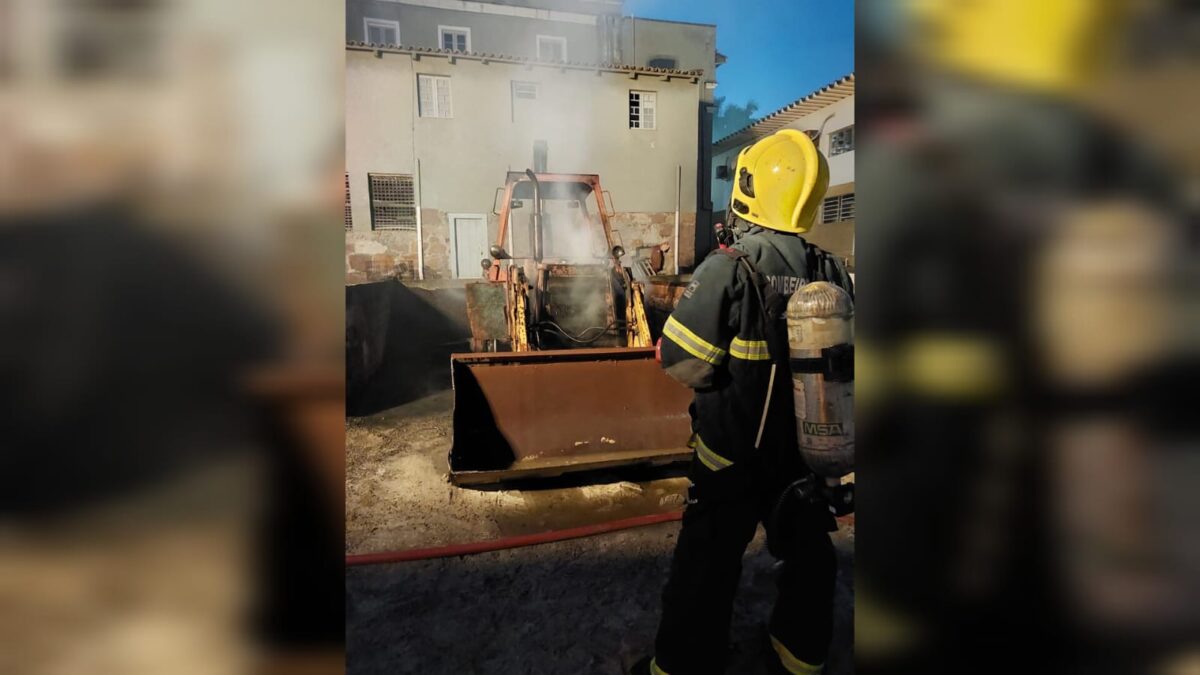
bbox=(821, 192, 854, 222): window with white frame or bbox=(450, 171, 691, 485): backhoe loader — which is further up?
bbox=(821, 192, 854, 222): window with white frame

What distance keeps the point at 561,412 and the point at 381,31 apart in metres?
21.6

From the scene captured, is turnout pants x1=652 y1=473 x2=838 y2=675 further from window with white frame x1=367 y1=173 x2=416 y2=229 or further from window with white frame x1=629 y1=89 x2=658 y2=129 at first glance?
window with white frame x1=629 y1=89 x2=658 y2=129

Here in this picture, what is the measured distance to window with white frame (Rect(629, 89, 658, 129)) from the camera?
1861 cm

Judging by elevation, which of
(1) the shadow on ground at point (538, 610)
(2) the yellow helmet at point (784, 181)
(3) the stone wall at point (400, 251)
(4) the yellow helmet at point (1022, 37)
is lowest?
(1) the shadow on ground at point (538, 610)

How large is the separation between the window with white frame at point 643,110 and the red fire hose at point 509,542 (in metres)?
17.2

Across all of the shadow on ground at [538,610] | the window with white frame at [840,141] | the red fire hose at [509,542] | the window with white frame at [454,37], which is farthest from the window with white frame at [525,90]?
the shadow on ground at [538,610]

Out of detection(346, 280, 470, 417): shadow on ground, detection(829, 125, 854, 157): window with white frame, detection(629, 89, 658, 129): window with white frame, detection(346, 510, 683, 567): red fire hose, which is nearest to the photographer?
detection(346, 510, 683, 567): red fire hose


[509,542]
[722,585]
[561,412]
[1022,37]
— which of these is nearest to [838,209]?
[561,412]

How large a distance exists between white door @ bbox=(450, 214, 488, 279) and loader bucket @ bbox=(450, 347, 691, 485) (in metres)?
14.0

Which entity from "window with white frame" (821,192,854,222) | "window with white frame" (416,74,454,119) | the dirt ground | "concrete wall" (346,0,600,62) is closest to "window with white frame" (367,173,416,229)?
"window with white frame" (416,74,454,119)

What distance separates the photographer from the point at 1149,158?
0.43 meters

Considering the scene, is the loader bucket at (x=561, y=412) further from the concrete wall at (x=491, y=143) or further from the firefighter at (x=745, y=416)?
the concrete wall at (x=491, y=143)

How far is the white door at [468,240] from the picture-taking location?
17.7 metres

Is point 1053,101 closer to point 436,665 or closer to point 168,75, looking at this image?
point 168,75
